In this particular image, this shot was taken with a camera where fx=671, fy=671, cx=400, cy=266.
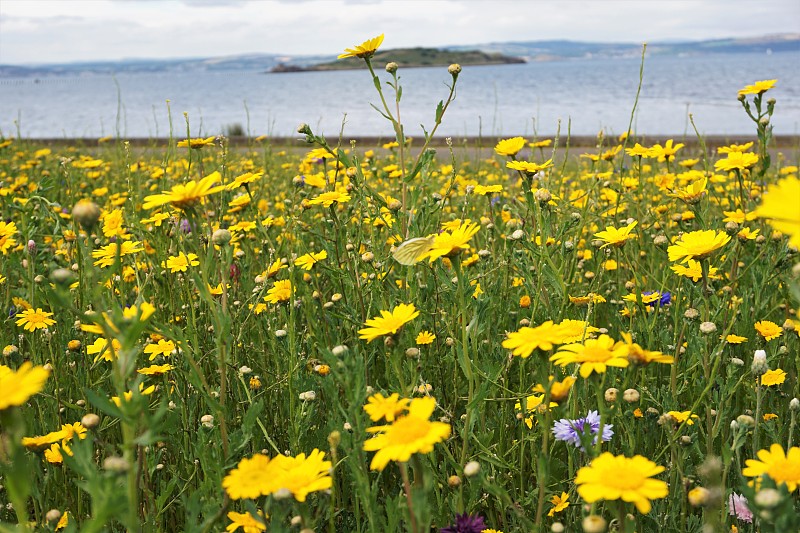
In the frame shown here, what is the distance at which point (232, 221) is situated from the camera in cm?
396

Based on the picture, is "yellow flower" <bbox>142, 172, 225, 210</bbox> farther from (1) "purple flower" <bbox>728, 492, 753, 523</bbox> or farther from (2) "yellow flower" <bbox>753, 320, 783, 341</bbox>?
(2) "yellow flower" <bbox>753, 320, 783, 341</bbox>

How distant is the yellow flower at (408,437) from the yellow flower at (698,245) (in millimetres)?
912

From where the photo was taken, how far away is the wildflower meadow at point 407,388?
3.52 feet

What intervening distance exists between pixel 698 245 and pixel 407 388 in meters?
0.81

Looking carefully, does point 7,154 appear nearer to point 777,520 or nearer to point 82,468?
point 82,468

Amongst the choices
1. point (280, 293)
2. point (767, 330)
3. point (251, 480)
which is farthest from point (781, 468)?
point (280, 293)

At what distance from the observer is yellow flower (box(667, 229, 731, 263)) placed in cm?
164

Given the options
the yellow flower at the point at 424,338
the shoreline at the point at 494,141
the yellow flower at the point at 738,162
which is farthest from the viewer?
the shoreline at the point at 494,141

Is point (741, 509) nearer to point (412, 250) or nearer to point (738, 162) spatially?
point (412, 250)

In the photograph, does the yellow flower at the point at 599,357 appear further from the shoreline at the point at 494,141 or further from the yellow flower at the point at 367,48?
the shoreline at the point at 494,141

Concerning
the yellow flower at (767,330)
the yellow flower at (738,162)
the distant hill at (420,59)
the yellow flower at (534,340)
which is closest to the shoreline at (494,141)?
the yellow flower at (738,162)

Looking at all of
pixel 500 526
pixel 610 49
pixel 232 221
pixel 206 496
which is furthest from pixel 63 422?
pixel 610 49

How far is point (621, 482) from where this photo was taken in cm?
97

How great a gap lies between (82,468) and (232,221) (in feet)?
9.76
